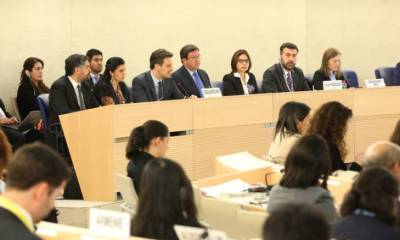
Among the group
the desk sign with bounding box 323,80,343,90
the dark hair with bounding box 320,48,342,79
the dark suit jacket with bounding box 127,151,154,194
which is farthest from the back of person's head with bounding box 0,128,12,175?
the dark hair with bounding box 320,48,342,79

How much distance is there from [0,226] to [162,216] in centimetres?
109

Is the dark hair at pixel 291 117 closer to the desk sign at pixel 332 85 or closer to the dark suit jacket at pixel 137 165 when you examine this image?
the dark suit jacket at pixel 137 165

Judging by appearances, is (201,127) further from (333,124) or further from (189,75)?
(333,124)

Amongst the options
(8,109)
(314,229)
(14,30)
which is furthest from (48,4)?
(314,229)

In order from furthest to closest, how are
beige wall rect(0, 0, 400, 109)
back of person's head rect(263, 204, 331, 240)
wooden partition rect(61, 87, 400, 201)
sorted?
beige wall rect(0, 0, 400, 109) < wooden partition rect(61, 87, 400, 201) < back of person's head rect(263, 204, 331, 240)

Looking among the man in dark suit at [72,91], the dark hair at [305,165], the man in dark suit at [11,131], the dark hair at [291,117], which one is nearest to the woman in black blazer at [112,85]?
the man in dark suit at [72,91]

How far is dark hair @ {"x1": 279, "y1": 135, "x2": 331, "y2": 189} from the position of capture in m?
4.37

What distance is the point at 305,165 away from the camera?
14.4 feet

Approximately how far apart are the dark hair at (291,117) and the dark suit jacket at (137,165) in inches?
57.7

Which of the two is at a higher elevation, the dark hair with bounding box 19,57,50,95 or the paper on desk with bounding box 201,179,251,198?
the dark hair with bounding box 19,57,50,95

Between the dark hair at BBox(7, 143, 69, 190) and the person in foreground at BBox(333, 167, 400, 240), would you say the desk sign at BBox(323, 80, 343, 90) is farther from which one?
the dark hair at BBox(7, 143, 69, 190)

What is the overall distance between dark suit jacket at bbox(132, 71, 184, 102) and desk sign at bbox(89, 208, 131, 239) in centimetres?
480

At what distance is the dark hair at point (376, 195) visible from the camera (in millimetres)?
3414

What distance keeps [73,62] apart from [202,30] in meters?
3.51
